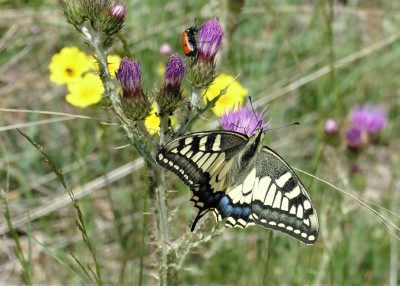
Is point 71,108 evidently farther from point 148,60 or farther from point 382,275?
point 382,275

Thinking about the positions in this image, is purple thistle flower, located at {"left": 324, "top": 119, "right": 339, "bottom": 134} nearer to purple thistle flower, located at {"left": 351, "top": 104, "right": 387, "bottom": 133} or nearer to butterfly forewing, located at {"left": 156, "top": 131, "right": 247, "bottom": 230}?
purple thistle flower, located at {"left": 351, "top": 104, "right": 387, "bottom": 133}

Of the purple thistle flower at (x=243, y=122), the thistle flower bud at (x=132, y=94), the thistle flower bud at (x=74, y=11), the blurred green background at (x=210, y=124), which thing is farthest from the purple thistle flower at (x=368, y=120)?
the thistle flower bud at (x=74, y=11)

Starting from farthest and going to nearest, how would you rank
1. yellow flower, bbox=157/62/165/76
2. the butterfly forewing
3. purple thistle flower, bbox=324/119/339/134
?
yellow flower, bbox=157/62/165/76 → purple thistle flower, bbox=324/119/339/134 → the butterfly forewing

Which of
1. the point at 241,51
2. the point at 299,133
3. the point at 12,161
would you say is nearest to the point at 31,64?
the point at 12,161

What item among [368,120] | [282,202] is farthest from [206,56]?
[368,120]

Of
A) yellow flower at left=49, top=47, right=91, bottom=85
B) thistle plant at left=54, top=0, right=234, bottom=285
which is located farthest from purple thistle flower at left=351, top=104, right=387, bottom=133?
thistle plant at left=54, top=0, right=234, bottom=285

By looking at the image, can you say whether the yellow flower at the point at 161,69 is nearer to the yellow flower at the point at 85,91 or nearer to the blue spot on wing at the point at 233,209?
the yellow flower at the point at 85,91
